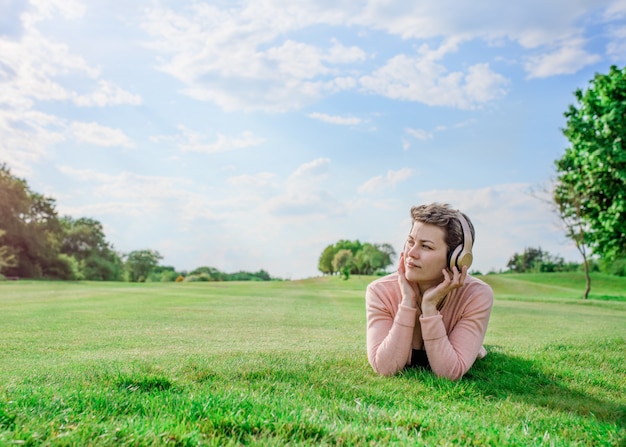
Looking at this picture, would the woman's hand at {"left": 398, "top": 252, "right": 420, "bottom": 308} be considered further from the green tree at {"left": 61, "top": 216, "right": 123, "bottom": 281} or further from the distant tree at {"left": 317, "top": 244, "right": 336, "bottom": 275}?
the distant tree at {"left": 317, "top": 244, "right": 336, "bottom": 275}

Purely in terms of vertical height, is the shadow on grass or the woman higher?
the woman

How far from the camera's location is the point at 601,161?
992 inches

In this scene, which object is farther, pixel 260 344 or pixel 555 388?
pixel 260 344

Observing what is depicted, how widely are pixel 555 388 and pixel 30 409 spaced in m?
Result: 4.31

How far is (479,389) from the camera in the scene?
177 inches

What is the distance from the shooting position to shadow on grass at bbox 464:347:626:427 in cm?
405

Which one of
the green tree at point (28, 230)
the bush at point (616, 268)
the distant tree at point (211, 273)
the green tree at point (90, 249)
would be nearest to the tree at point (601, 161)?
→ the bush at point (616, 268)

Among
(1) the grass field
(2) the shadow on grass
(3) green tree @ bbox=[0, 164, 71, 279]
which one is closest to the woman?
(1) the grass field

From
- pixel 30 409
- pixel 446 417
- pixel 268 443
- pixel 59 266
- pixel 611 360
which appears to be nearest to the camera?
pixel 268 443

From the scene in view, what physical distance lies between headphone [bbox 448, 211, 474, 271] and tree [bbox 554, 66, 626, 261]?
2350 cm

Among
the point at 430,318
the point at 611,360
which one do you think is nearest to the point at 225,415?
the point at 430,318

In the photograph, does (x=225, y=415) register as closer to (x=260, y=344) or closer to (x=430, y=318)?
(x=430, y=318)

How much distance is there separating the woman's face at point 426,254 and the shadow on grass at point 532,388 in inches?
42.1

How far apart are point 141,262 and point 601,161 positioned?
75659 millimetres
